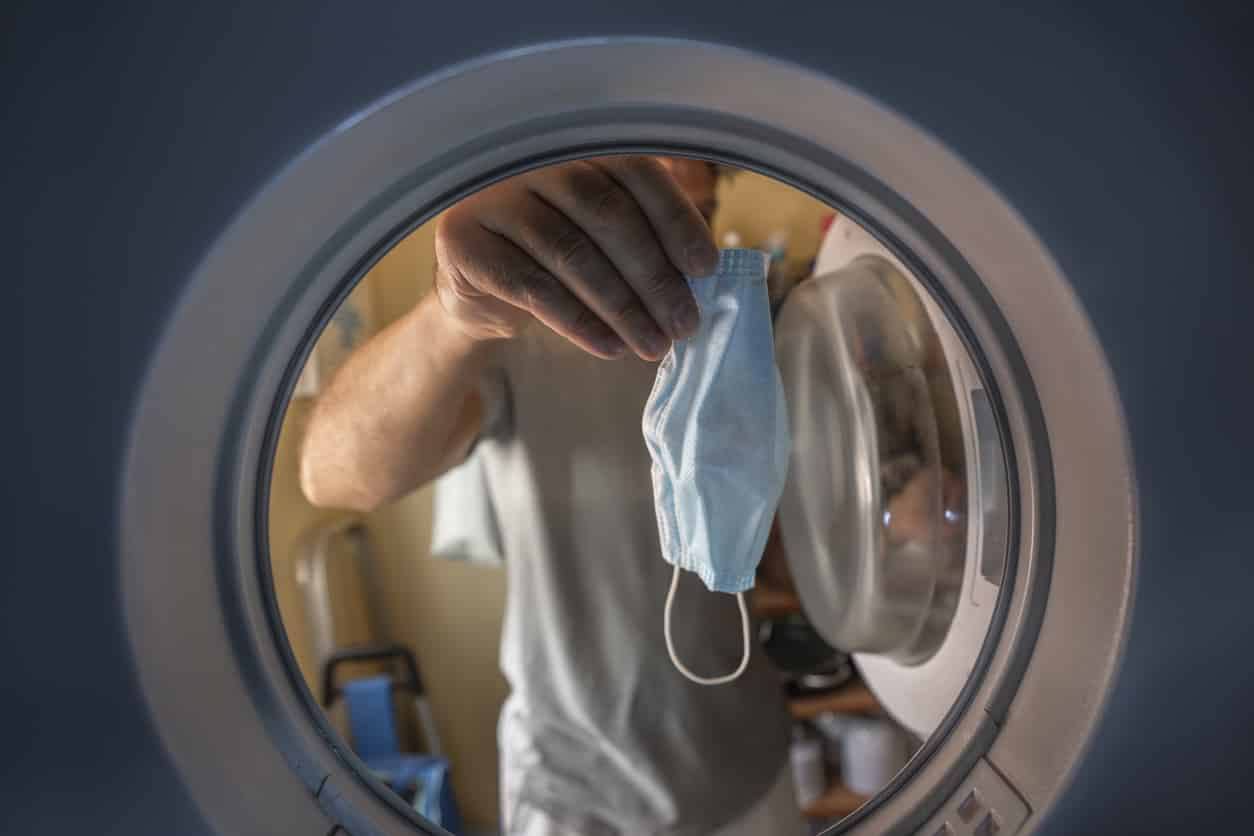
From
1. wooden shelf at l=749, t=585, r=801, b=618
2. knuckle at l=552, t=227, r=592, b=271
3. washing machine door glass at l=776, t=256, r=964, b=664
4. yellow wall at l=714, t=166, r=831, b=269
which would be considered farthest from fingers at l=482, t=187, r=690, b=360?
yellow wall at l=714, t=166, r=831, b=269

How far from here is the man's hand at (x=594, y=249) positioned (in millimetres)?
421

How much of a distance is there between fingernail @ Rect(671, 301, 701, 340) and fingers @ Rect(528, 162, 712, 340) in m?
0.02

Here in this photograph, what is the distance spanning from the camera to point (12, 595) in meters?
0.28

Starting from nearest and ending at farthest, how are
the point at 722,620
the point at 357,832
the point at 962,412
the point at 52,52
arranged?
the point at 52,52, the point at 357,832, the point at 962,412, the point at 722,620

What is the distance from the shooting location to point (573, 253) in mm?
438

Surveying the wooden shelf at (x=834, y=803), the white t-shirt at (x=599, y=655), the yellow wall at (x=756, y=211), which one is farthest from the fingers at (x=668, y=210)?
the wooden shelf at (x=834, y=803)

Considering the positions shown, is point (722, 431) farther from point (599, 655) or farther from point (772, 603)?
point (772, 603)

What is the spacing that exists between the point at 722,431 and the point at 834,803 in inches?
59.3

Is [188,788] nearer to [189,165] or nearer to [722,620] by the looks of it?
[189,165]

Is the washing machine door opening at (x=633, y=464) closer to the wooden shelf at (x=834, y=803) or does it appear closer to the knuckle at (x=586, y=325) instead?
the knuckle at (x=586, y=325)

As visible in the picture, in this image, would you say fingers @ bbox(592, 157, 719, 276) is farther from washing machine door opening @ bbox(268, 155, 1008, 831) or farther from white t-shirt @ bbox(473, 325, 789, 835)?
white t-shirt @ bbox(473, 325, 789, 835)

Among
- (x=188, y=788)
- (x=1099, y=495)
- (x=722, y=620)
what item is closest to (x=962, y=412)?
(x=1099, y=495)

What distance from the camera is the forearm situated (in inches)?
28.6

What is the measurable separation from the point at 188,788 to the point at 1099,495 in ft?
1.12
